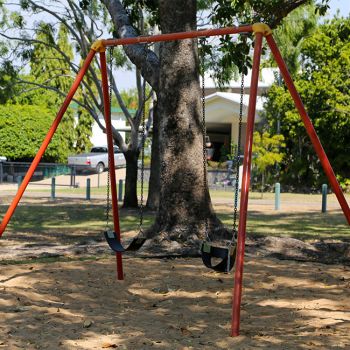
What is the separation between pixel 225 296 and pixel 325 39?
25346 mm

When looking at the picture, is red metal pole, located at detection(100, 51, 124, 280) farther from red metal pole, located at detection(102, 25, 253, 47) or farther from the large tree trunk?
the large tree trunk

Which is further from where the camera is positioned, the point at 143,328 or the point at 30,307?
the point at 30,307

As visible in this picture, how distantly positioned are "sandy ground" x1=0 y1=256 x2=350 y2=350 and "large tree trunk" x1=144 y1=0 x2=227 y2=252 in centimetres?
163

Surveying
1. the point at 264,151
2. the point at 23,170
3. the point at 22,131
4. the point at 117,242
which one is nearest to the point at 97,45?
the point at 117,242

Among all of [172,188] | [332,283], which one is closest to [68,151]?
[172,188]

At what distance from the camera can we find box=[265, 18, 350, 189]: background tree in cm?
3031

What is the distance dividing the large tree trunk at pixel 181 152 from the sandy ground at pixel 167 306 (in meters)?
1.63

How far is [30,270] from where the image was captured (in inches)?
327

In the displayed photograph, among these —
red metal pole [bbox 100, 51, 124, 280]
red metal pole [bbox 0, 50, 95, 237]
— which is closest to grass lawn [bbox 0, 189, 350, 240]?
red metal pole [bbox 100, 51, 124, 280]

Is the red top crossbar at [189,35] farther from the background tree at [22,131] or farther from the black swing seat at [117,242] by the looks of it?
the background tree at [22,131]

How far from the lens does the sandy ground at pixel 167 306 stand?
5.45 m

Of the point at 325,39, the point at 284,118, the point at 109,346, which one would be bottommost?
the point at 109,346

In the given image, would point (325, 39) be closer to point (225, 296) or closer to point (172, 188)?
point (172, 188)

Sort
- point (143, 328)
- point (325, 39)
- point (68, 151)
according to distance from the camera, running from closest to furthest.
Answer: point (143, 328)
point (325, 39)
point (68, 151)
